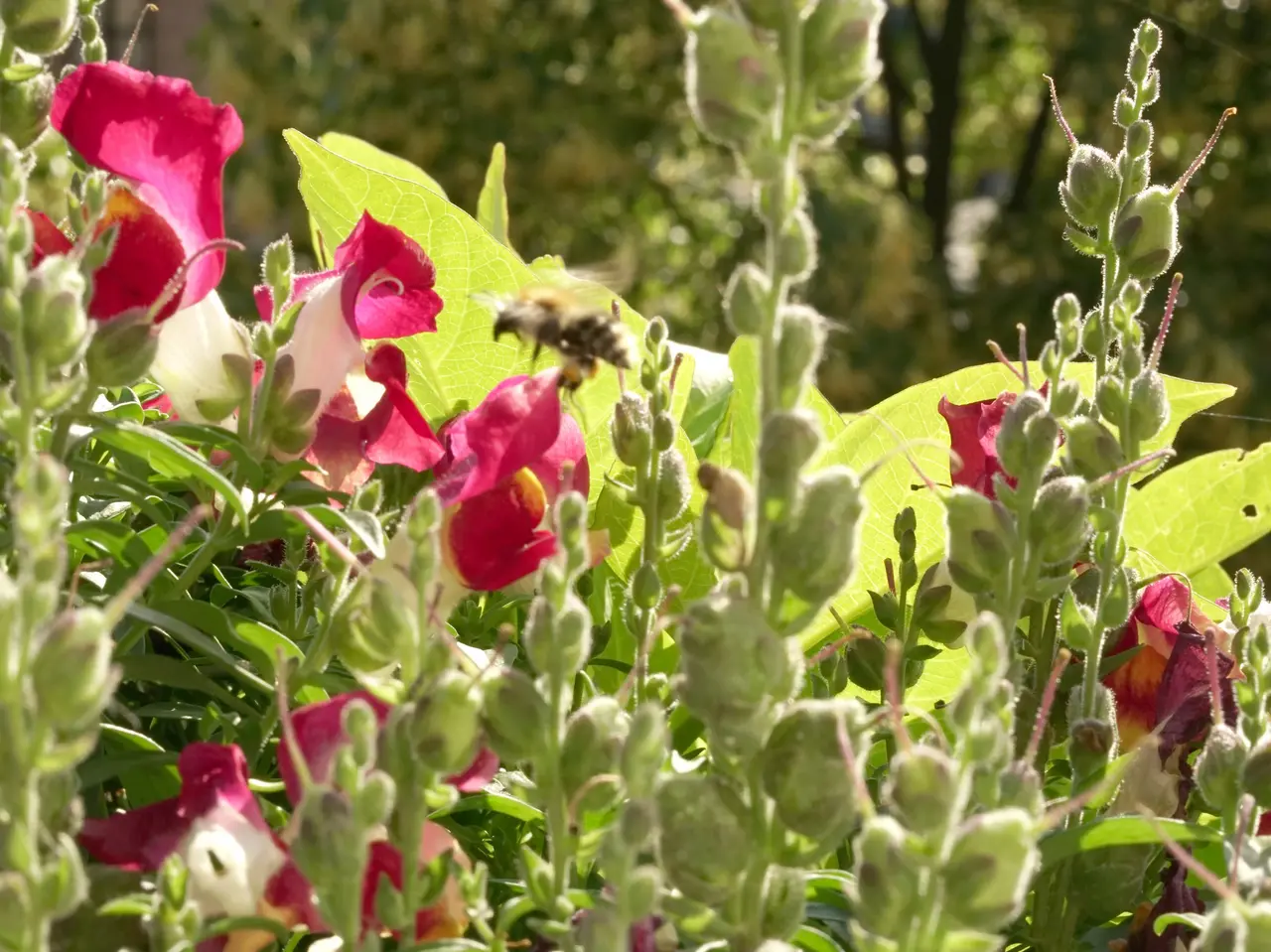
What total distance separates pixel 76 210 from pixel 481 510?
0.39 feet

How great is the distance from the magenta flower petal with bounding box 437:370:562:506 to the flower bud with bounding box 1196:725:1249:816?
17 cm

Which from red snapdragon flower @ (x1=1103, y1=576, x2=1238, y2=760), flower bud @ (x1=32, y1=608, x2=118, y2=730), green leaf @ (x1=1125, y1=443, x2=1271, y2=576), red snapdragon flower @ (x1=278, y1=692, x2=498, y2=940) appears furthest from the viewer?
green leaf @ (x1=1125, y1=443, x2=1271, y2=576)

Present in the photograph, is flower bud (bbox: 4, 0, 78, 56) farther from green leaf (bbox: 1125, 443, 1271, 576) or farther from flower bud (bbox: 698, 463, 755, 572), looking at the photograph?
green leaf (bbox: 1125, 443, 1271, 576)

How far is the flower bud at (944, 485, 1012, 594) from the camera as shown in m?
0.36

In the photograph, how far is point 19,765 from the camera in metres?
0.25

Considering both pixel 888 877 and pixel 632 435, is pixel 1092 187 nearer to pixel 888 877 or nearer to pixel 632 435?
pixel 632 435

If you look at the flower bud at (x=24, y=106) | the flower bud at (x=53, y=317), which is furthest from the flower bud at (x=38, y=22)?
the flower bud at (x=53, y=317)

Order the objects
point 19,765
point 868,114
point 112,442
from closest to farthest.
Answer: point 19,765
point 112,442
point 868,114

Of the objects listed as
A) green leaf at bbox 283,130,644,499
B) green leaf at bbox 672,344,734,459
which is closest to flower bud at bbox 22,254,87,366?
green leaf at bbox 283,130,644,499

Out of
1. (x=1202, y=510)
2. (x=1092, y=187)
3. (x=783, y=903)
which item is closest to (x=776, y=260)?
(x=783, y=903)

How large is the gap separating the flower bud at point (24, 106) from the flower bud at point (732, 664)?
0.75 ft

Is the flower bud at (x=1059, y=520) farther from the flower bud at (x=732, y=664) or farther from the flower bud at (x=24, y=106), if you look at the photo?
the flower bud at (x=24, y=106)

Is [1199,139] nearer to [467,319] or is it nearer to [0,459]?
[467,319]

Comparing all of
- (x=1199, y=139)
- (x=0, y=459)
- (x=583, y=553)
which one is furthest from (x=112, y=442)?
(x=1199, y=139)
